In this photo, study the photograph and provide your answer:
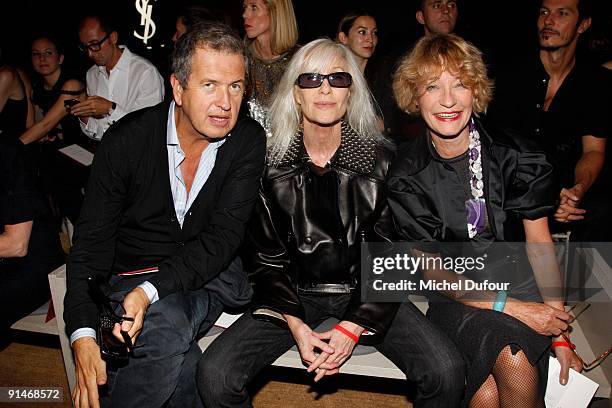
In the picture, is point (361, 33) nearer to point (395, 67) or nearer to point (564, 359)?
point (395, 67)

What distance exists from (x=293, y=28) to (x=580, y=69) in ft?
6.64

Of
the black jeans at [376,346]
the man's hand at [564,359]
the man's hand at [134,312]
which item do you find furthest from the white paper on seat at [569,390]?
the man's hand at [134,312]

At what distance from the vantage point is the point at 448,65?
241cm

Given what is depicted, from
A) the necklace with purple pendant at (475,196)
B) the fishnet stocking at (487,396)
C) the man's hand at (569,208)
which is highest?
the necklace with purple pendant at (475,196)

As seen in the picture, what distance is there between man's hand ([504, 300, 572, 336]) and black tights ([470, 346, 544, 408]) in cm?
16

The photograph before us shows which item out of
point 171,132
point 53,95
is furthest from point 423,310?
point 53,95

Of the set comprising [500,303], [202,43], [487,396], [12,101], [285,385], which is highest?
[202,43]

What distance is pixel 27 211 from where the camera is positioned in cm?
261

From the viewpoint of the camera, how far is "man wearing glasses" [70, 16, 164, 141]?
169 inches

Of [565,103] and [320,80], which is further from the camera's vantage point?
[565,103]

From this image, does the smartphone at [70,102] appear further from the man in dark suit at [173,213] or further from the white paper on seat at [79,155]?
the man in dark suit at [173,213]

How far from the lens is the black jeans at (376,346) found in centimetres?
222

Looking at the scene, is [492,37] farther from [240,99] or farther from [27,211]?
[27,211]

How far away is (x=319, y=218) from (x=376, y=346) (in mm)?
599
